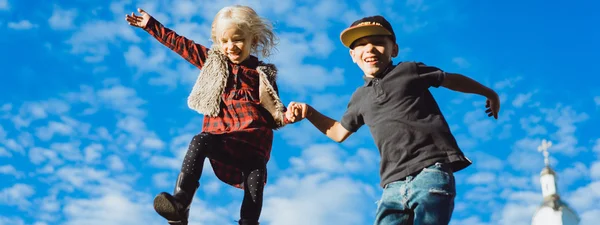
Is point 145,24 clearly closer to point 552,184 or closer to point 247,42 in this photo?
point 247,42

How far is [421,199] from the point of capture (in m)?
4.14

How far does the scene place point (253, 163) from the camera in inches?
230

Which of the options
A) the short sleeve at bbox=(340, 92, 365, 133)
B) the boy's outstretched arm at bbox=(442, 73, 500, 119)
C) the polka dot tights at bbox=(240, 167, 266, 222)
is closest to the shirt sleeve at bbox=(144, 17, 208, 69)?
the polka dot tights at bbox=(240, 167, 266, 222)

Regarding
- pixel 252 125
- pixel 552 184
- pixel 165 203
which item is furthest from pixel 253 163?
pixel 552 184

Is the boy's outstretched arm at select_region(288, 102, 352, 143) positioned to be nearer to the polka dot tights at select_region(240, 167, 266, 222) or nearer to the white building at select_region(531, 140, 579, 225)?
the polka dot tights at select_region(240, 167, 266, 222)

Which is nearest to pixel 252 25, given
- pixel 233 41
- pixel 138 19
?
pixel 233 41

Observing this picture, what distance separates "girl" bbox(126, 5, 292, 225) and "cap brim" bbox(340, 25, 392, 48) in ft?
4.31

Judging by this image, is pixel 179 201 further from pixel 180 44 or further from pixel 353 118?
pixel 180 44

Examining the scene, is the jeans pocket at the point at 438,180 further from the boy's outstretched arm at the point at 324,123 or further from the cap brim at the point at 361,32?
the cap brim at the point at 361,32

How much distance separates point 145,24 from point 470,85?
294 cm

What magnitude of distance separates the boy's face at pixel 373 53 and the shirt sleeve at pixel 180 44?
1.83 metres

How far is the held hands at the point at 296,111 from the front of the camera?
4805mm

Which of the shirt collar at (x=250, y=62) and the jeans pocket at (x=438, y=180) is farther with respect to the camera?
the shirt collar at (x=250, y=62)

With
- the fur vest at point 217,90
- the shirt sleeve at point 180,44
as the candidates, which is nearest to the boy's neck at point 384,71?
the fur vest at point 217,90
